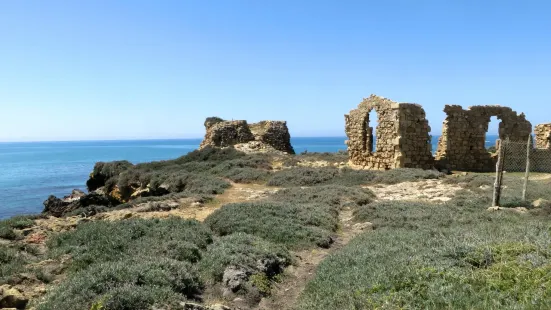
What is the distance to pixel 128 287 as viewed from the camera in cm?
607

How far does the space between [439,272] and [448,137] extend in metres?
20.7

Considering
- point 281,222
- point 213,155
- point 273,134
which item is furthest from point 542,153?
point 213,155

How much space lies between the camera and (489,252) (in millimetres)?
5949

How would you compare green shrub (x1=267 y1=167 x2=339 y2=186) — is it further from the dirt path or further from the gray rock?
the gray rock

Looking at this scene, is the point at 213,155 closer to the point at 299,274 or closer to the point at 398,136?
the point at 398,136

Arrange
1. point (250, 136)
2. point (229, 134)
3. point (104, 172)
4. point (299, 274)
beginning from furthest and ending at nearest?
point (250, 136)
point (229, 134)
point (104, 172)
point (299, 274)

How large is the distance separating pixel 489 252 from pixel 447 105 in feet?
65.2

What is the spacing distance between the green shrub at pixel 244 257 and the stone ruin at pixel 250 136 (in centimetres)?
2748

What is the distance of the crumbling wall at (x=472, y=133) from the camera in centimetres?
2411

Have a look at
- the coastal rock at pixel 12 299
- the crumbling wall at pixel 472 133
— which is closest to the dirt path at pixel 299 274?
the coastal rock at pixel 12 299

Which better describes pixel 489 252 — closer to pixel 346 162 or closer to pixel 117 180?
pixel 346 162

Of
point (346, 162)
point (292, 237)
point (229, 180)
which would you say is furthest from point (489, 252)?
point (346, 162)

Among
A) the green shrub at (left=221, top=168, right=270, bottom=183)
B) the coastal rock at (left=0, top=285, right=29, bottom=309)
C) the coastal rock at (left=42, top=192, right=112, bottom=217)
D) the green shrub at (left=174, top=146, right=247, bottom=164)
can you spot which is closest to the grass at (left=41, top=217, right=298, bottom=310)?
the coastal rock at (left=0, top=285, right=29, bottom=309)

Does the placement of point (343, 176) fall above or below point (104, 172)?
above
